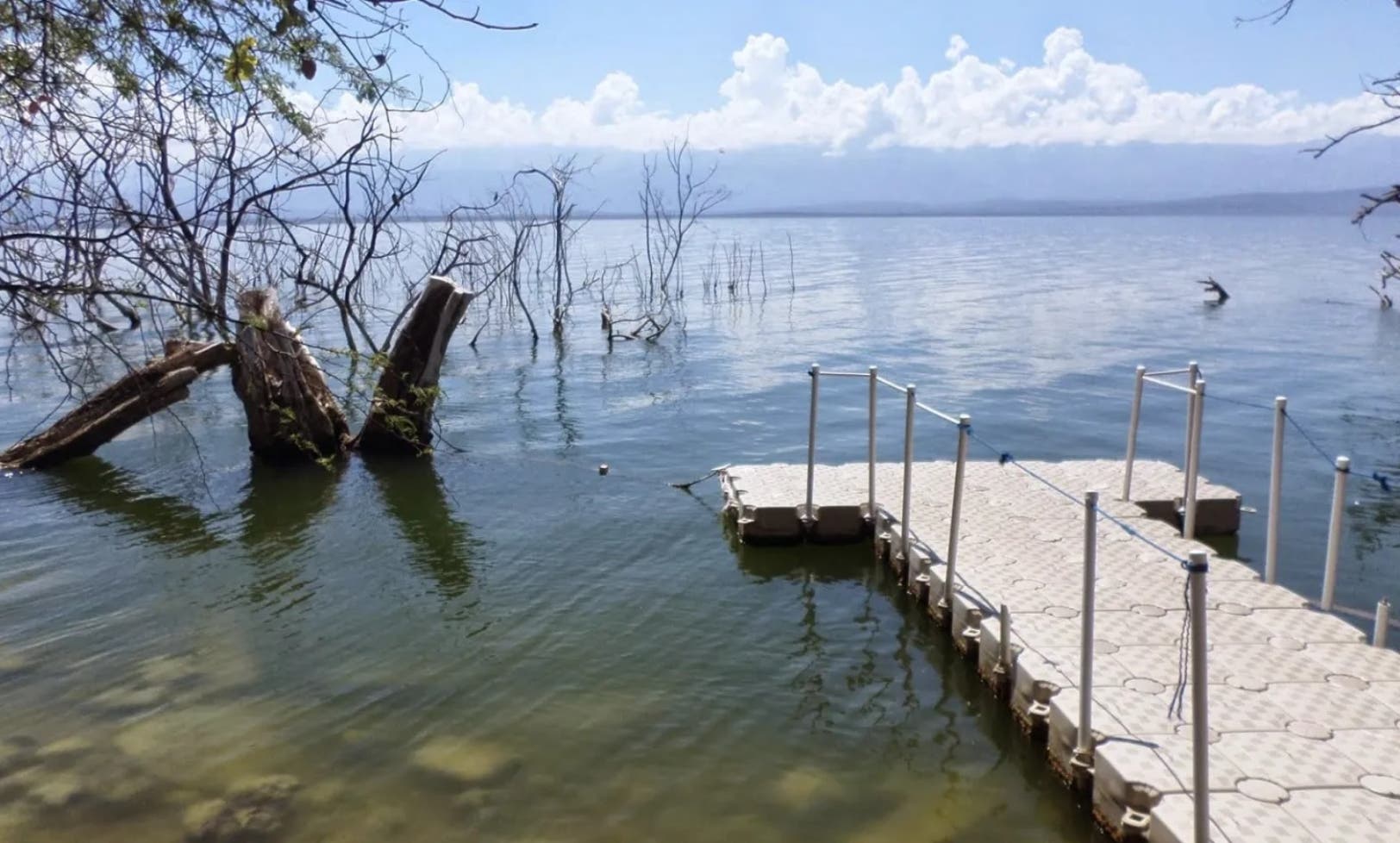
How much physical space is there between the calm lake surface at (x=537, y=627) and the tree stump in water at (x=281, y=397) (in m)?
0.45

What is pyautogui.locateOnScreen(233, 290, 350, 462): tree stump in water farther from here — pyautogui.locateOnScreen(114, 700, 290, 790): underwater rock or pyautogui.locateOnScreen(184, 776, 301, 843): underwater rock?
pyautogui.locateOnScreen(184, 776, 301, 843): underwater rock

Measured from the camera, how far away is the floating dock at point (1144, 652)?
4.85 m

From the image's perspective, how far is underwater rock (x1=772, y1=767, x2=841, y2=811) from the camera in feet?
19.8

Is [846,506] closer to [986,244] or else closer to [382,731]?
[382,731]

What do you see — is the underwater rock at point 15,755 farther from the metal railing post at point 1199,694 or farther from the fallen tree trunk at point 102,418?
the fallen tree trunk at point 102,418

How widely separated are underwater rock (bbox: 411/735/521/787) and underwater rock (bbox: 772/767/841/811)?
5.38 feet

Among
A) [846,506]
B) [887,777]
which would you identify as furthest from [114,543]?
[887,777]

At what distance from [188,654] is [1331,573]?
27.3 feet

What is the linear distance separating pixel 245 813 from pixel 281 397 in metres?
8.52

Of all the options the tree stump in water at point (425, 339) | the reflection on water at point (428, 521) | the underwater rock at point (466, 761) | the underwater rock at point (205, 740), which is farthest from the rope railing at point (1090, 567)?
the tree stump in water at point (425, 339)

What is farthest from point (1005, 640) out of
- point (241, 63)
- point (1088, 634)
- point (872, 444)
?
point (241, 63)

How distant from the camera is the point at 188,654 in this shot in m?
8.14

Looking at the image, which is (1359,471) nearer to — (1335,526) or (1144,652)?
(1335,526)

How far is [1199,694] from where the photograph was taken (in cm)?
417
